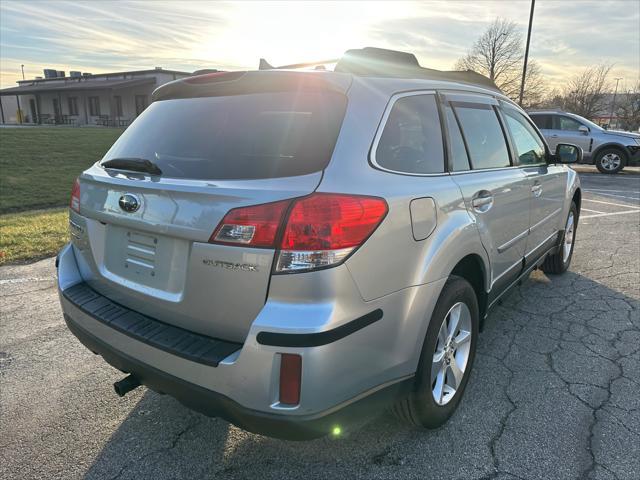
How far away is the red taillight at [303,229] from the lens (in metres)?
1.69

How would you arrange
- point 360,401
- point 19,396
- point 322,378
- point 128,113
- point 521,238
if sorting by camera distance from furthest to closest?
point 128,113 < point 521,238 < point 19,396 < point 360,401 < point 322,378

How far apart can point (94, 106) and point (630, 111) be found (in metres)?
50.1

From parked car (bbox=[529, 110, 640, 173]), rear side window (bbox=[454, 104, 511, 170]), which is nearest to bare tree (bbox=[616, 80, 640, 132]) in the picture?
parked car (bbox=[529, 110, 640, 173])

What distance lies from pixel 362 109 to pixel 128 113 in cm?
4365

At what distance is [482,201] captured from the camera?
2.63m

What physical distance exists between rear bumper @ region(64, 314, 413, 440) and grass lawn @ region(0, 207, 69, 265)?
14.2 ft

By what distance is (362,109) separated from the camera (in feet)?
6.52

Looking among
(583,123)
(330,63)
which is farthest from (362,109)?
(583,123)

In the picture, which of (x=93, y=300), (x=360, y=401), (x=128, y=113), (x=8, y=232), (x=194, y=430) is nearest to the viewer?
(x=360, y=401)

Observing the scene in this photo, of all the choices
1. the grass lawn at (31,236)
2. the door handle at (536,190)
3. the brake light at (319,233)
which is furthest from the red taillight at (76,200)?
the grass lawn at (31,236)

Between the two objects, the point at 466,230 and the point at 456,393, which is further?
the point at 456,393

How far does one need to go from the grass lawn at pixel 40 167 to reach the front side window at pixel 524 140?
895 cm

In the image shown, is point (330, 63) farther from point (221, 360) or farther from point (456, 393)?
point (456, 393)

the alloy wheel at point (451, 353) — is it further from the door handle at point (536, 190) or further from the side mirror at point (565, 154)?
the side mirror at point (565, 154)
